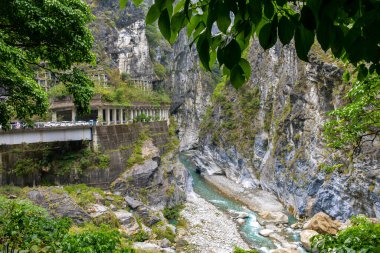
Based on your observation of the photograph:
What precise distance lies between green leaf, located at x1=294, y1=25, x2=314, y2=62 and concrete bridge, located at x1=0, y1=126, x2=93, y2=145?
60.9 ft

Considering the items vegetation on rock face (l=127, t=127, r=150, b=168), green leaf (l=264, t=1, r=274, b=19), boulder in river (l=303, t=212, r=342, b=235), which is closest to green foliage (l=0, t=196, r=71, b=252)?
green leaf (l=264, t=1, r=274, b=19)

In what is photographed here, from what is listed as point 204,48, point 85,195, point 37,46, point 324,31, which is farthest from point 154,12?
point 85,195

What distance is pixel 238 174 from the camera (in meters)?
35.2

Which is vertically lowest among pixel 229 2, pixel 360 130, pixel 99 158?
pixel 99 158

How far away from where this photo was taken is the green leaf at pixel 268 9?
3.69ft

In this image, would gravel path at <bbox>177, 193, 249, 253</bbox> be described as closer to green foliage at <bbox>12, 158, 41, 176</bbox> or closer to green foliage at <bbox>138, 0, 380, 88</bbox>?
green foliage at <bbox>12, 158, 41, 176</bbox>

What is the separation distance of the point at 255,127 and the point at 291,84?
8504 mm

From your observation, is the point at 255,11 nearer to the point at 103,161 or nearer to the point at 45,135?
the point at 45,135

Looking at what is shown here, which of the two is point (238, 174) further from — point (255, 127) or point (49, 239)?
point (49, 239)

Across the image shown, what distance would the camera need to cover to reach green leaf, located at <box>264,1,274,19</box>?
3.69 feet

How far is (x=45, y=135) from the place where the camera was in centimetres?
1858

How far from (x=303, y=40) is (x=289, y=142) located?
88.6ft

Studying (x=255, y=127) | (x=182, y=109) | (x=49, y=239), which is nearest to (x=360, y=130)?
(x=49, y=239)

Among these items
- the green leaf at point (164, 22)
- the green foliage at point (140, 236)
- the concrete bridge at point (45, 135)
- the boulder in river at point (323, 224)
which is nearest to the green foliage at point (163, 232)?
the green foliage at point (140, 236)
